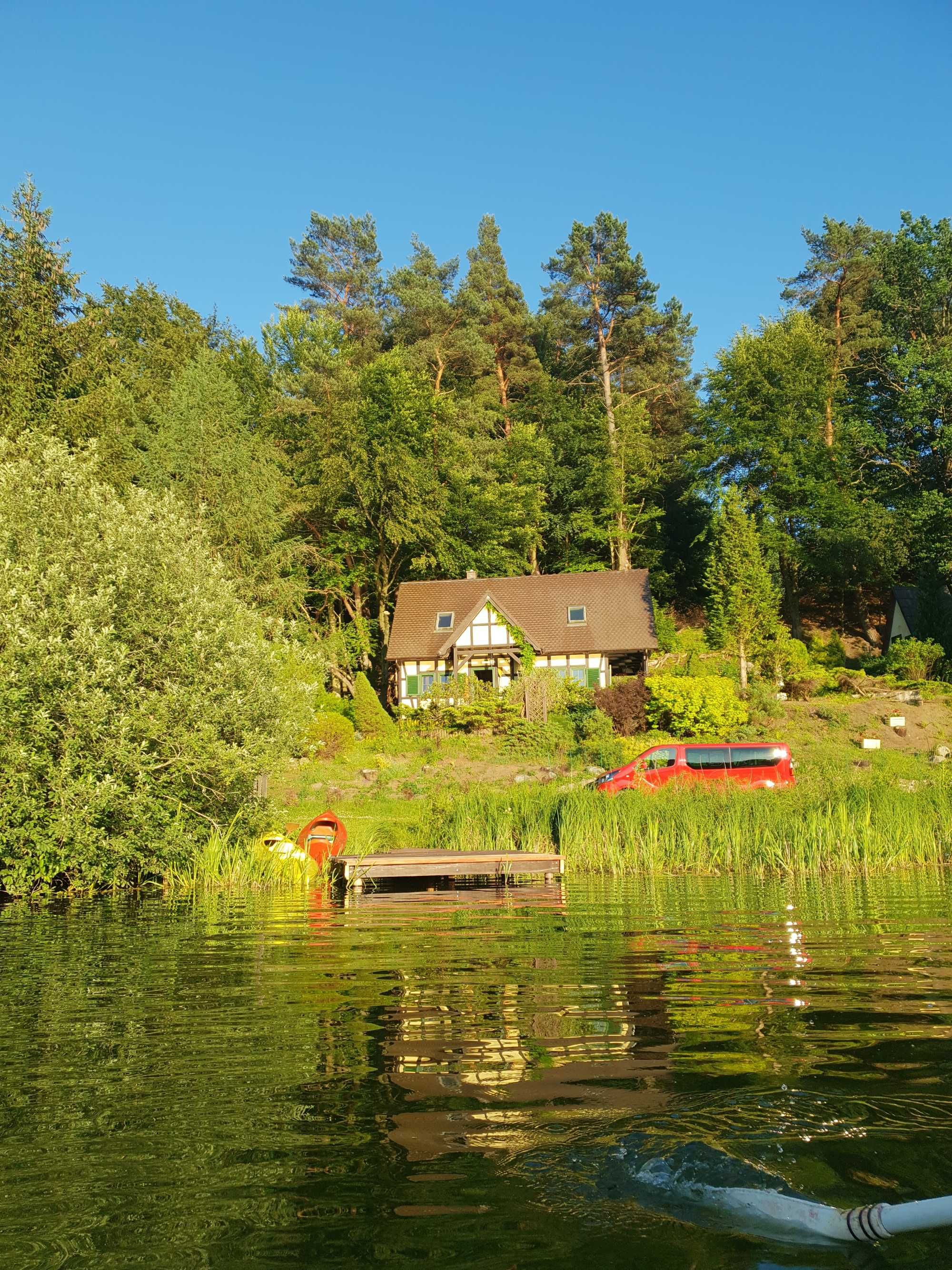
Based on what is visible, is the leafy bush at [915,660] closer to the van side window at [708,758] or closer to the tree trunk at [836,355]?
the tree trunk at [836,355]

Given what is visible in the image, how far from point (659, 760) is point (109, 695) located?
1295 centimetres

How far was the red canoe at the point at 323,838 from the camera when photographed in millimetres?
17000

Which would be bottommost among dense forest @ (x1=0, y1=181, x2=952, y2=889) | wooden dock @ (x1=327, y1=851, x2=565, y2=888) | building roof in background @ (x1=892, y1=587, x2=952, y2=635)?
wooden dock @ (x1=327, y1=851, x2=565, y2=888)

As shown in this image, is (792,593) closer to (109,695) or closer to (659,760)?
(659,760)

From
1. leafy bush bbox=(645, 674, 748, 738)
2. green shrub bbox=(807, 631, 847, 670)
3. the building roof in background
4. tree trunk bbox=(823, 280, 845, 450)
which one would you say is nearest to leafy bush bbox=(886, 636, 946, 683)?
green shrub bbox=(807, 631, 847, 670)

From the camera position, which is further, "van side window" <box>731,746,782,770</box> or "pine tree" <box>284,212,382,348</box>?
"pine tree" <box>284,212,382,348</box>

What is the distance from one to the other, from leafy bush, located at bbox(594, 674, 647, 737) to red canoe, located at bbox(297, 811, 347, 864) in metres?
15.6

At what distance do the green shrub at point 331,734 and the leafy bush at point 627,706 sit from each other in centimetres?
853

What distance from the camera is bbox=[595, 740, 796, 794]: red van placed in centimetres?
2262

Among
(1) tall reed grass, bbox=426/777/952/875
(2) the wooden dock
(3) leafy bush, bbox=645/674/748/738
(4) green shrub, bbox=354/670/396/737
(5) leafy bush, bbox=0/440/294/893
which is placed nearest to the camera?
(5) leafy bush, bbox=0/440/294/893

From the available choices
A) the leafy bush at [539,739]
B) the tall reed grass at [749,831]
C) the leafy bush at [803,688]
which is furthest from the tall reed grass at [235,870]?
the leafy bush at [803,688]

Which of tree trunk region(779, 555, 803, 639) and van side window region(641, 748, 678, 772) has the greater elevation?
tree trunk region(779, 555, 803, 639)

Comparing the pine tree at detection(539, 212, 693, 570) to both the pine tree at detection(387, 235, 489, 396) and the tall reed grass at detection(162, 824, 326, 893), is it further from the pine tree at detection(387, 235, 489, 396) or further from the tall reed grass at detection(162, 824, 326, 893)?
the tall reed grass at detection(162, 824, 326, 893)

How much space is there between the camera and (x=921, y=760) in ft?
88.4
